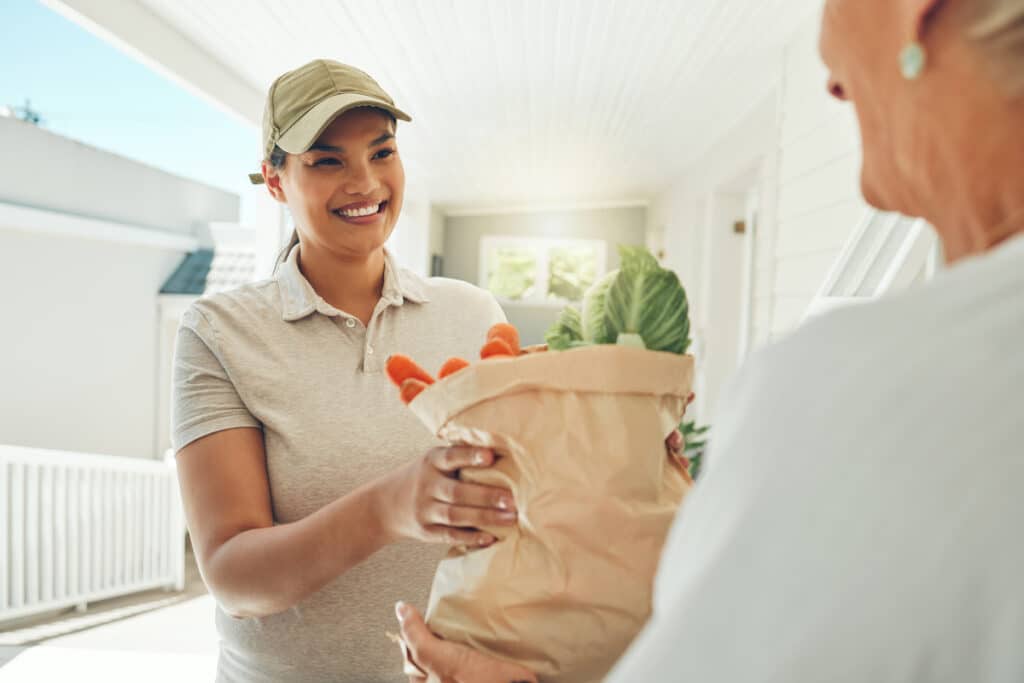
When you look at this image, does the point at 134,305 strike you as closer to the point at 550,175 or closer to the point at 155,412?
the point at 155,412

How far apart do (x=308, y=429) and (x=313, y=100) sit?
Answer: 51 cm

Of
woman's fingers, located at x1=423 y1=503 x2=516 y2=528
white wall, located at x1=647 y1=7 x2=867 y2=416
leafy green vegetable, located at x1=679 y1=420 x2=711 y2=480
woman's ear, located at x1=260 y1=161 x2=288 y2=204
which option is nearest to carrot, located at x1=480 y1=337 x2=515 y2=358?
woman's fingers, located at x1=423 y1=503 x2=516 y2=528

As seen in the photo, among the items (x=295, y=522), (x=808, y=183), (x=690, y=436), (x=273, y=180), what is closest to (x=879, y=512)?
(x=295, y=522)

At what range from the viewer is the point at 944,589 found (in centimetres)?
26

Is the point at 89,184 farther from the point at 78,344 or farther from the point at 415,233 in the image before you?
the point at 415,233

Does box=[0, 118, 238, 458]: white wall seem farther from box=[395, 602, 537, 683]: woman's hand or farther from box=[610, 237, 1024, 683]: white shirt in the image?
box=[610, 237, 1024, 683]: white shirt

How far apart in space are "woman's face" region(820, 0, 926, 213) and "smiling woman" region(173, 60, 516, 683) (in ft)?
2.18

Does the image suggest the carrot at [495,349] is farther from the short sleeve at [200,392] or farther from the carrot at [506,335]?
the short sleeve at [200,392]

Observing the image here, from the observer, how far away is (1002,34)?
0.30 metres

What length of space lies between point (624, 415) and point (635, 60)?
3140 mm

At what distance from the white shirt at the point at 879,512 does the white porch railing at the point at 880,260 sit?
941mm

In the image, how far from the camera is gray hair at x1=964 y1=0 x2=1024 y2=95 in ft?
0.98

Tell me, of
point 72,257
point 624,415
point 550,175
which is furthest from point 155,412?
point 624,415

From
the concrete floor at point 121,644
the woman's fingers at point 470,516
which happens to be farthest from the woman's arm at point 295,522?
the concrete floor at point 121,644
